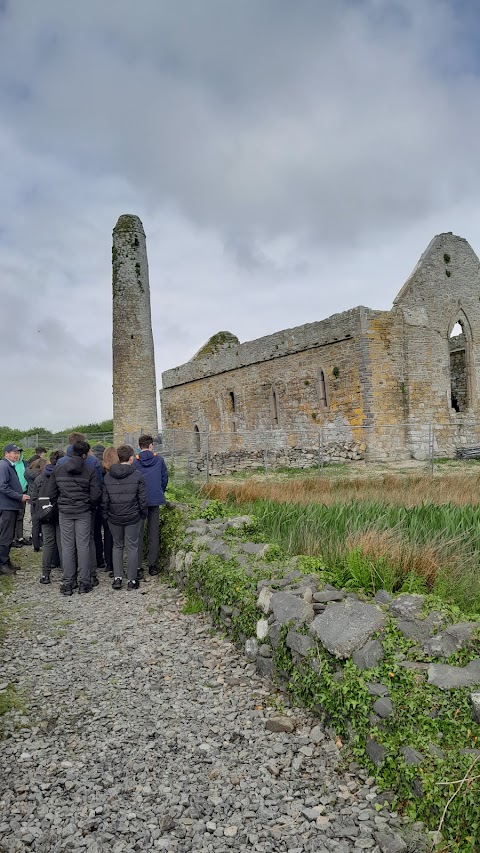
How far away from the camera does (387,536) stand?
228 inches

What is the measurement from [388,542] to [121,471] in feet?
12.8

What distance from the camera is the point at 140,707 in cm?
453

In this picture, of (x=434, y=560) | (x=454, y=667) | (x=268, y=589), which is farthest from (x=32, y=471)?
(x=454, y=667)

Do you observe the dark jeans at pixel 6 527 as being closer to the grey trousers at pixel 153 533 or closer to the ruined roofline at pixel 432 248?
the grey trousers at pixel 153 533

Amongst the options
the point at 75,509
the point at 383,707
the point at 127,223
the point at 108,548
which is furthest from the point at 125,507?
the point at 127,223

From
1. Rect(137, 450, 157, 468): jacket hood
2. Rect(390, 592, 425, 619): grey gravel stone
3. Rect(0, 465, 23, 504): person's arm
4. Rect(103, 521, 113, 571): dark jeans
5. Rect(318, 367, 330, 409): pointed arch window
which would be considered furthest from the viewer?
Rect(318, 367, 330, 409): pointed arch window

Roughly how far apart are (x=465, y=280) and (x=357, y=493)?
44.1 feet

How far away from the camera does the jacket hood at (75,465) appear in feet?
25.5

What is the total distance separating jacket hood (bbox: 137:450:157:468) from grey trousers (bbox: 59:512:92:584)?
114cm

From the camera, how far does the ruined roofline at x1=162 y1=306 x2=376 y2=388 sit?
18562 millimetres

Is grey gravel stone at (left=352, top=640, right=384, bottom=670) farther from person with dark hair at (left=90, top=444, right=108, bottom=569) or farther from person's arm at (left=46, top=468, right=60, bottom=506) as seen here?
person with dark hair at (left=90, top=444, right=108, bottom=569)

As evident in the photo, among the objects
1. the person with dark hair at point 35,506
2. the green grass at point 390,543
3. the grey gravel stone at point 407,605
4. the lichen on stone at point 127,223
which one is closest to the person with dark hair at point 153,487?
the green grass at point 390,543

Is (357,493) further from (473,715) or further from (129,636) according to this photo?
(473,715)

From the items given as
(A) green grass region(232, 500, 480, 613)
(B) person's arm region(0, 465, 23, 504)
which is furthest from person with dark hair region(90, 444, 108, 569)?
(A) green grass region(232, 500, 480, 613)
